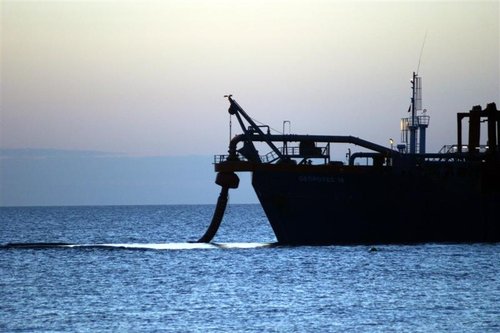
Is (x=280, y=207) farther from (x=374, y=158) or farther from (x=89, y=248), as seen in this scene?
(x=89, y=248)

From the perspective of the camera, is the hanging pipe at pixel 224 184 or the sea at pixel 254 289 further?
the hanging pipe at pixel 224 184

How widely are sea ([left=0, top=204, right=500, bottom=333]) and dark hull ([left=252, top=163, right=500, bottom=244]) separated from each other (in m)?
1.43

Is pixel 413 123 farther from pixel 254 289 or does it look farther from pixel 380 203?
pixel 254 289

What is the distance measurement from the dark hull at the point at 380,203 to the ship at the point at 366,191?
59mm

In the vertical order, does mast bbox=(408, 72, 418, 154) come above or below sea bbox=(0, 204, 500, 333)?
above

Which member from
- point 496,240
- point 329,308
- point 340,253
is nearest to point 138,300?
point 329,308

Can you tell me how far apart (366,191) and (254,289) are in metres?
18.6

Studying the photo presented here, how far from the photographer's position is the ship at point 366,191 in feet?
251

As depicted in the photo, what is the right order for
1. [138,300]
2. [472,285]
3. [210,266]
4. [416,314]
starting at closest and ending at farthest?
[416,314] < [138,300] < [472,285] < [210,266]

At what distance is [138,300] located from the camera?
55.9 metres

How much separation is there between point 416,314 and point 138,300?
12.5 m

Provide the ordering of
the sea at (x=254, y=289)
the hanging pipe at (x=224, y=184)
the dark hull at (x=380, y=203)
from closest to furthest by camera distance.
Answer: the sea at (x=254, y=289) < the dark hull at (x=380, y=203) < the hanging pipe at (x=224, y=184)

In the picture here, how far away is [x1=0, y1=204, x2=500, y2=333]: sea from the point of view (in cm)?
4834

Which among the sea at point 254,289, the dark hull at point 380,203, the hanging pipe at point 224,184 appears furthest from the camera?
the hanging pipe at point 224,184
